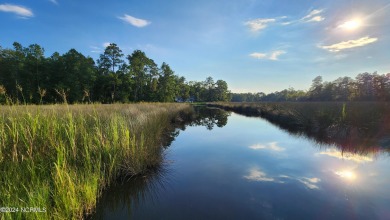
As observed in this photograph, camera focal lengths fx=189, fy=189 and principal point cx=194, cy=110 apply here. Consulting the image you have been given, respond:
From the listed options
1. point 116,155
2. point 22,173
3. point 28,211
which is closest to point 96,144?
point 116,155

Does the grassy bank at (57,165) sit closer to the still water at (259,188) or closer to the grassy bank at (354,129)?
the still water at (259,188)

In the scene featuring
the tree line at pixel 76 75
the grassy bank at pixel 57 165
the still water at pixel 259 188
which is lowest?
the still water at pixel 259 188

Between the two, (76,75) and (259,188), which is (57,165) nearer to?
(259,188)

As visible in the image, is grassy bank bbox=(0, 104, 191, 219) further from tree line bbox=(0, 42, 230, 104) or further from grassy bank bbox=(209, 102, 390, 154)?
tree line bbox=(0, 42, 230, 104)

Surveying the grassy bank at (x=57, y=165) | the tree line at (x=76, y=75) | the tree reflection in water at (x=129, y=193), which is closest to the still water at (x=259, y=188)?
the tree reflection in water at (x=129, y=193)

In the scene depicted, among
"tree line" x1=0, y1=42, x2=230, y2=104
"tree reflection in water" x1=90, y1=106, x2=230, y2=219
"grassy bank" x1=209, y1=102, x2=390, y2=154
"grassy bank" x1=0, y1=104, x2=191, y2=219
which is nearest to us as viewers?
"grassy bank" x1=0, y1=104, x2=191, y2=219

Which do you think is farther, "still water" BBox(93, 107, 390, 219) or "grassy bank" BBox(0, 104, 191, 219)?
"still water" BBox(93, 107, 390, 219)

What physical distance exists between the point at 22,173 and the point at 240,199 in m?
4.03

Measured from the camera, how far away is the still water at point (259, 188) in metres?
3.55

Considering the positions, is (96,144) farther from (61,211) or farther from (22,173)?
(61,211)

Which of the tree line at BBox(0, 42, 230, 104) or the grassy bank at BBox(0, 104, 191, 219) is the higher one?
the tree line at BBox(0, 42, 230, 104)

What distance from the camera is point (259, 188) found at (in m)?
4.61

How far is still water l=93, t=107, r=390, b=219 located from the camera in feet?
11.6

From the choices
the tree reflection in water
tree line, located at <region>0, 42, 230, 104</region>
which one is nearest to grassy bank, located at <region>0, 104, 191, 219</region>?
the tree reflection in water
